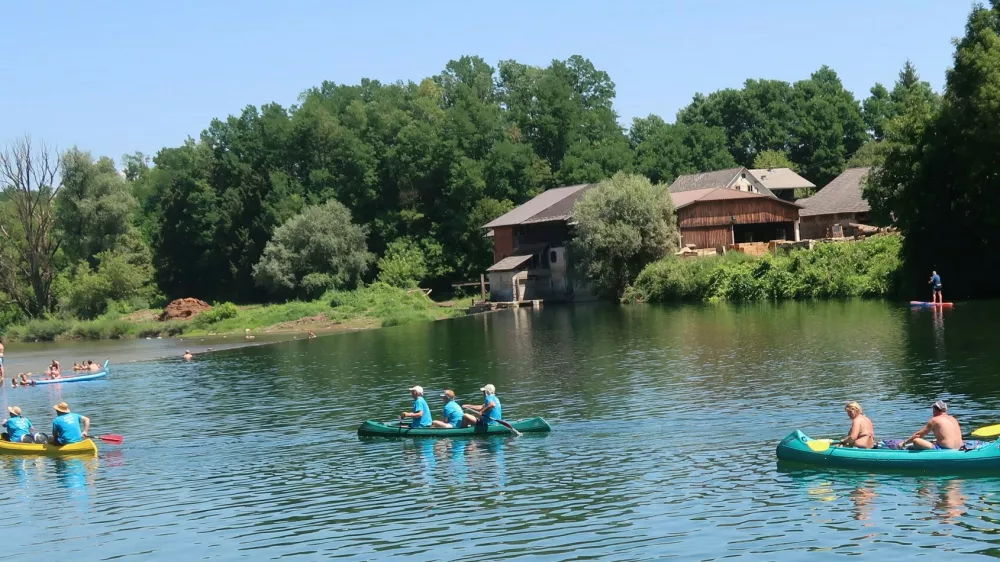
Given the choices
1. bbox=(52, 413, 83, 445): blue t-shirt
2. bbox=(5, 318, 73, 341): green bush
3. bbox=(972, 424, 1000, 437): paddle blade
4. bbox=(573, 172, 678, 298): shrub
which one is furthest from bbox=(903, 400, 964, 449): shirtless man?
bbox=(5, 318, 73, 341): green bush

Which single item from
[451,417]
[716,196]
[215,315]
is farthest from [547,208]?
[451,417]

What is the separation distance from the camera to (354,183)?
374 ft

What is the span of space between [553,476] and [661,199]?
205 feet

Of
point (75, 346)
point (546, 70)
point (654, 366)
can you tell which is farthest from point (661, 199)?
point (546, 70)

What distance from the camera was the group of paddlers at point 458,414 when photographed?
3122 cm

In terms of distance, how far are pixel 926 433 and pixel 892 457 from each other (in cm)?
97

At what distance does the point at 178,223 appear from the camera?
123 meters

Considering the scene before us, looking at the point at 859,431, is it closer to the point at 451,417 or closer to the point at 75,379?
the point at 451,417

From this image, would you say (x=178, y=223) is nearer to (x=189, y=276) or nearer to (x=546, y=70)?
(x=189, y=276)

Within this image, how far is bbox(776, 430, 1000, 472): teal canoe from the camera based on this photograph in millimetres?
23156

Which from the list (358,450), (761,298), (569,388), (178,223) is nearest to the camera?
(358,450)

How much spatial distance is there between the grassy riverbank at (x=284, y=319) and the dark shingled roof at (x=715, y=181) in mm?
26284

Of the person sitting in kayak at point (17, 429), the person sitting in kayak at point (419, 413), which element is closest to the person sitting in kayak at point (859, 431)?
the person sitting in kayak at point (419, 413)

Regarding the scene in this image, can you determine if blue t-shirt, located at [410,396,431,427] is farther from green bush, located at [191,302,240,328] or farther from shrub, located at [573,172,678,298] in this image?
green bush, located at [191,302,240,328]
